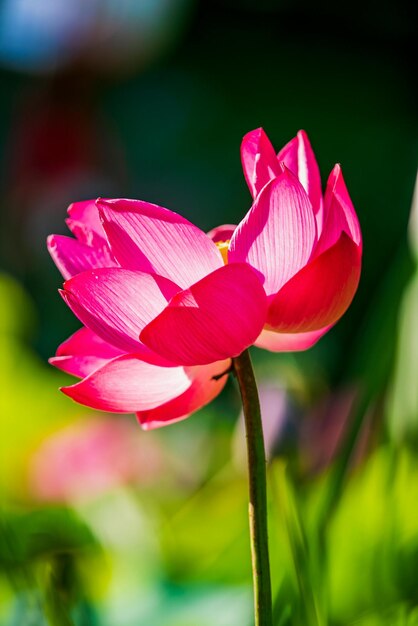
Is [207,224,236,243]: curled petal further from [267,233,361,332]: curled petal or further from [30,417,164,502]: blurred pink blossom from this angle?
[30,417,164,502]: blurred pink blossom

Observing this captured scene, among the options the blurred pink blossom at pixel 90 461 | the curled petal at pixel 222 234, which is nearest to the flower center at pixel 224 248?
the curled petal at pixel 222 234

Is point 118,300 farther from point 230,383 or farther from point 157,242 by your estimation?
point 230,383

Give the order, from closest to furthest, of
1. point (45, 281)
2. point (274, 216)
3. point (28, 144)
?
point (274, 216) < point (28, 144) < point (45, 281)

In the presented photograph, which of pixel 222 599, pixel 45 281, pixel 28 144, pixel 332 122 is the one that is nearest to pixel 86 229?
pixel 222 599

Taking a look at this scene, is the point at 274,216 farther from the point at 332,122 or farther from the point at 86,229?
the point at 332,122

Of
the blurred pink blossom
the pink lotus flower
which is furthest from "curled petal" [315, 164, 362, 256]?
the blurred pink blossom

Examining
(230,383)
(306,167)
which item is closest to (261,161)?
(306,167)
